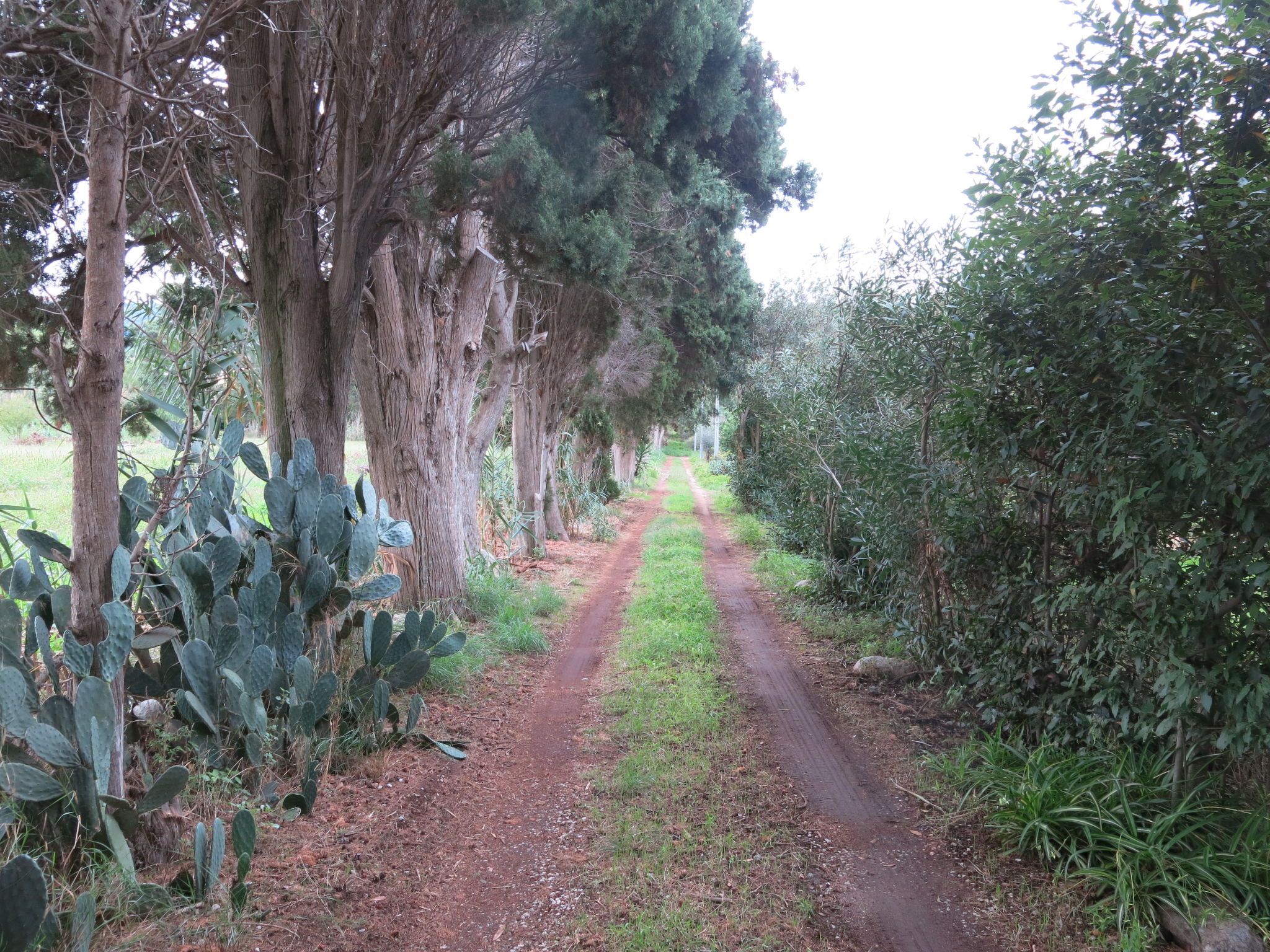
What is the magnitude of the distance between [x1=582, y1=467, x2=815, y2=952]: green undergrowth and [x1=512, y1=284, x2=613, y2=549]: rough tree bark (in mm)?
8110

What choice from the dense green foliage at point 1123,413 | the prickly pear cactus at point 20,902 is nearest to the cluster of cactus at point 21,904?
the prickly pear cactus at point 20,902

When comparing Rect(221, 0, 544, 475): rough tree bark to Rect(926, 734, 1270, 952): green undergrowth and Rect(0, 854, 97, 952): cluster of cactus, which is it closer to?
Rect(0, 854, 97, 952): cluster of cactus

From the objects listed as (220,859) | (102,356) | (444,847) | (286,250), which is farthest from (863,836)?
(286,250)

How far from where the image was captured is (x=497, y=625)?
28.5 ft

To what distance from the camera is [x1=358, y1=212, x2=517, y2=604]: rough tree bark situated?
26.9ft

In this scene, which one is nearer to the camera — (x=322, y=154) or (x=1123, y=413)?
(x=1123, y=413)

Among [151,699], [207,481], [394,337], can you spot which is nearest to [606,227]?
[394,337]

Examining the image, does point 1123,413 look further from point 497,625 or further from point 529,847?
point 497,625

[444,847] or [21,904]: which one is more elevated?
[21,904]

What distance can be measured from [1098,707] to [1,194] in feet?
27.0

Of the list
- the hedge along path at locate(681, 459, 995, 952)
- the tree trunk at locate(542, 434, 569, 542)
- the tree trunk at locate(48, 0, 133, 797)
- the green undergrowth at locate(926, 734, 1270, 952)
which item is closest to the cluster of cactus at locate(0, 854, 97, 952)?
the tree trunk at locate(48, 0, 133, 797)

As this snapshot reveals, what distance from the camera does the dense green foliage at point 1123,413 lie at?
3316mm

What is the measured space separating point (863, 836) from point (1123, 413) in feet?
8.61

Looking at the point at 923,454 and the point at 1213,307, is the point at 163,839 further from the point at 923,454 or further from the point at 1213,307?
the point at 923,454
